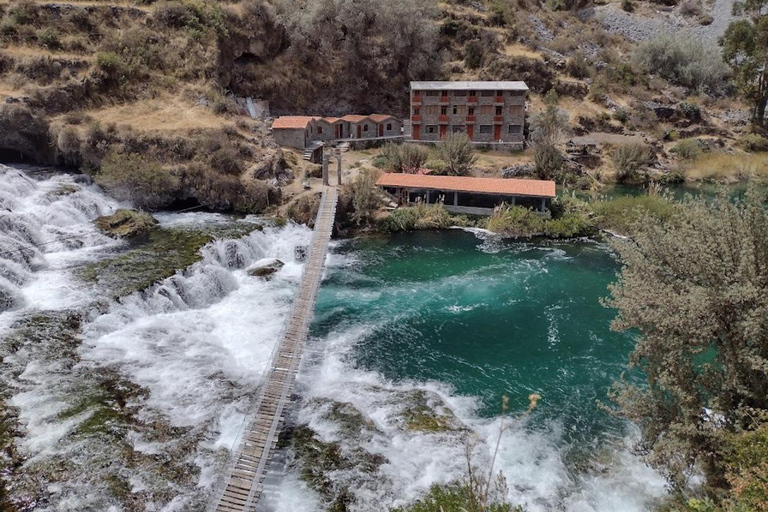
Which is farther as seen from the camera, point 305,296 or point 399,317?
point 399,317

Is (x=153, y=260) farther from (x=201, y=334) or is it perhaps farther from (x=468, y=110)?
(x=468, y=110)

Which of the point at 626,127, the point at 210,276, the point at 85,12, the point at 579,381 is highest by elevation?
the point at 85,12

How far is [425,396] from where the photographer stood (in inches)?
931

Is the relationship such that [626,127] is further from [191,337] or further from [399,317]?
[191,337]

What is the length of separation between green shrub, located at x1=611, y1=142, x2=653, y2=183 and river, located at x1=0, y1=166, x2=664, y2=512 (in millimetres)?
21588

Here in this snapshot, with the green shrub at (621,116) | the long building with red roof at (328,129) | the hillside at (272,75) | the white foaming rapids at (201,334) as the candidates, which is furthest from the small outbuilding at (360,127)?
the green shrub at (621,116)

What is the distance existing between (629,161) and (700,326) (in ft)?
149

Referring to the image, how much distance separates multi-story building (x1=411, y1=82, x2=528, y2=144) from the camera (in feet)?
197

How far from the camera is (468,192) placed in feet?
146

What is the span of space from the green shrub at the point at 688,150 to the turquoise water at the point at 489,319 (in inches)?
1117

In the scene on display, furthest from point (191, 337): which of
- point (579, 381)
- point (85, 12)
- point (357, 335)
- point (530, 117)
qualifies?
point (530, 117)

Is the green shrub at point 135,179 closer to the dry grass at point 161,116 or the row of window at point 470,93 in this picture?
the dry grass at point 161,116

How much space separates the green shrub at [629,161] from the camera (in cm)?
5625

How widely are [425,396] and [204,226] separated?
73.9 ft
